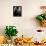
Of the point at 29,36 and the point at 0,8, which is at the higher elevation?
the point at 0,8

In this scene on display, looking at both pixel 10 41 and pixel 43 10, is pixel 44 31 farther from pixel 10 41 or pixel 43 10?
pixel 10 41

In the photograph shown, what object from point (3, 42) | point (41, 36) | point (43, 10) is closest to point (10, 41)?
point (3, 42)

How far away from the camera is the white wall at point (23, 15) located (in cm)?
303

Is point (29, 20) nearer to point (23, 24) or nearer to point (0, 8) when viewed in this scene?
point (23, 24)

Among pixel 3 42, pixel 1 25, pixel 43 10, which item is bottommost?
pixel 3 42

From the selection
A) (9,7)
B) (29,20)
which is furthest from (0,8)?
(29,20)

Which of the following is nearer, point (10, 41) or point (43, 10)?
point (10, 41)

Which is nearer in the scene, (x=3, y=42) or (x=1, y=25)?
(x=3, y=42)

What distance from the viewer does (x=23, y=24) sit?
10.0ft

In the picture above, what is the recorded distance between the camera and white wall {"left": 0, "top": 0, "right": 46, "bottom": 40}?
9.95 ft

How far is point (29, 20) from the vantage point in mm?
3051

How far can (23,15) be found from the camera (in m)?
3.04

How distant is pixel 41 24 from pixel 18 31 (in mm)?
408

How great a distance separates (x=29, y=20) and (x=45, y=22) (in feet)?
0.91
